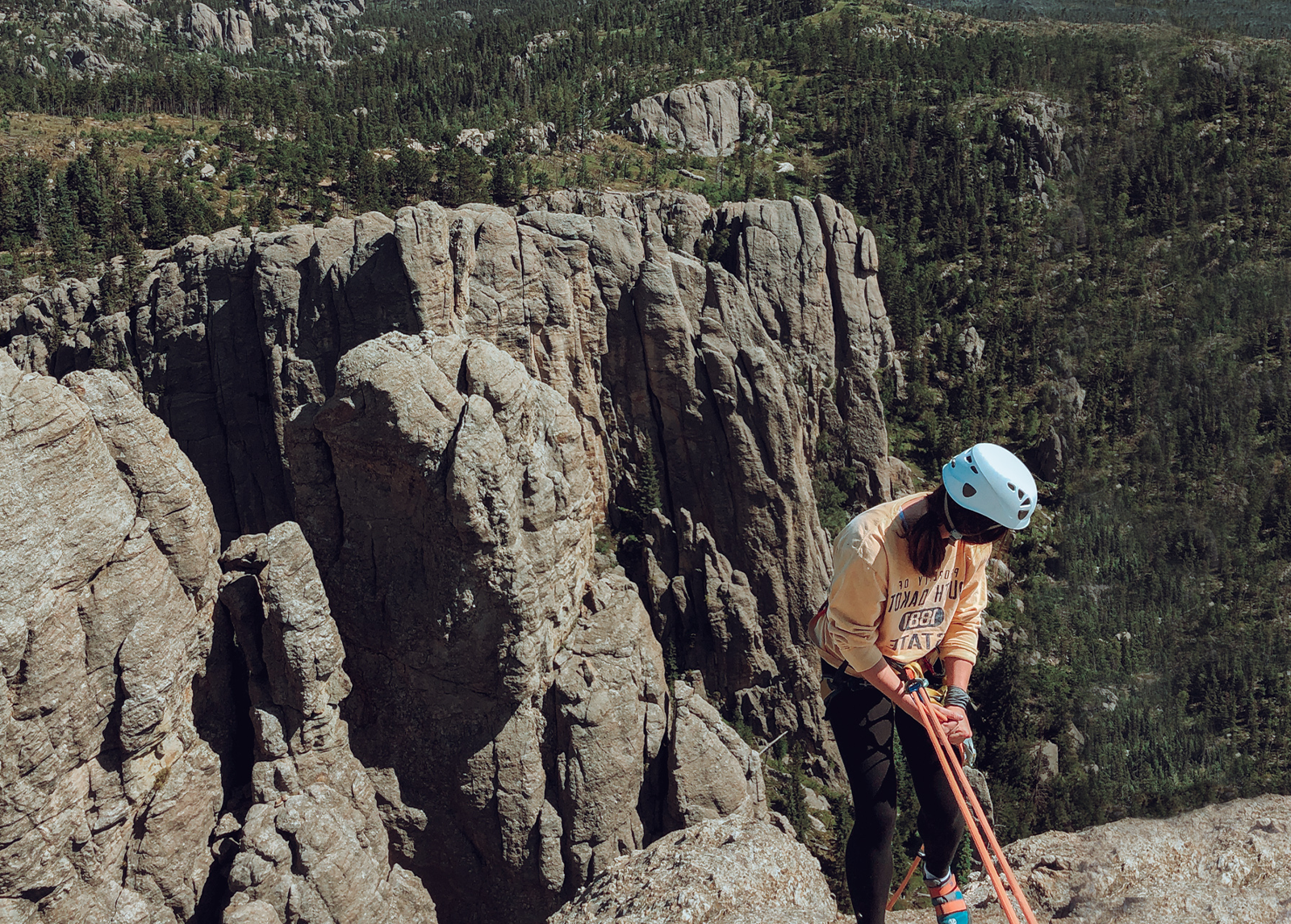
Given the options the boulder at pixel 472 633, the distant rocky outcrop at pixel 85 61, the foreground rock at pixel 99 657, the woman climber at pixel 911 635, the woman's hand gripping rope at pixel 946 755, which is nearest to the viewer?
the woman's hand gripping rope at pixel 946 755

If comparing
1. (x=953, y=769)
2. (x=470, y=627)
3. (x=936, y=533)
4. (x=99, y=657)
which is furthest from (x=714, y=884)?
(x=470, y=627)

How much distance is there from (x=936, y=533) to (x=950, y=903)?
3.15 meters

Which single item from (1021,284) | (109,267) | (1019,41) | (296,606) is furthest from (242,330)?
(1019,41)

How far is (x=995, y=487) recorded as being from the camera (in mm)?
6398

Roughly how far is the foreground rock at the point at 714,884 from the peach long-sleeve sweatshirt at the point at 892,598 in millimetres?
2826

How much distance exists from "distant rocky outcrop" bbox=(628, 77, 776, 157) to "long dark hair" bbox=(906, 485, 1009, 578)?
3166 inches

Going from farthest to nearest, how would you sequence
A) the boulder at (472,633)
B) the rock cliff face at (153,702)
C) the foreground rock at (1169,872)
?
the boulder at (472,633) → the rock cliff face at (153,702) → the foreground rock at (1169,872)

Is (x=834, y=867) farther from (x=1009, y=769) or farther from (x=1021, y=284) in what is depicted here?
(x=1021, y=284)

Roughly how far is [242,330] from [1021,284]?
202 ft

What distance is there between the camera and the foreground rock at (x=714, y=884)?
838 cm

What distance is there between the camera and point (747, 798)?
27.5 metres

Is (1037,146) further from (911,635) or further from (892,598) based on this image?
(892,598)

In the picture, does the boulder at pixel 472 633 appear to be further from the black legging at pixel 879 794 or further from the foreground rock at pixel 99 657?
the black legging at pixel 879 794

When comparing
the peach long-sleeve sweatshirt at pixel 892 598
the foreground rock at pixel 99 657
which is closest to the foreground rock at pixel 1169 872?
the peach long-sleeve sweatshirt at pixel 892 598
